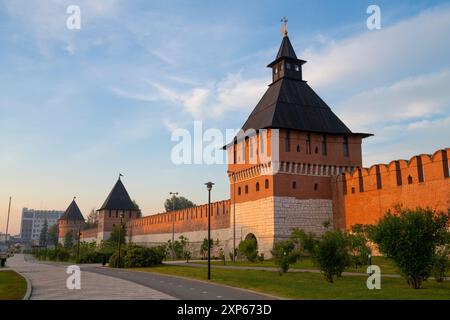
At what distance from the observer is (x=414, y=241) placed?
1462cm

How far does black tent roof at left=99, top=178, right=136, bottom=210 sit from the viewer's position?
233ft

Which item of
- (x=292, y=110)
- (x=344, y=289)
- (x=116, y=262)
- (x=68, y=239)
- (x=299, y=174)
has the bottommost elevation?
(x=344, y=289)

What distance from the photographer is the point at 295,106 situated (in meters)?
37.9

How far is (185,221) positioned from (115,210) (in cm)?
2413

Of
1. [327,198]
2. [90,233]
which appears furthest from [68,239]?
[327,198]

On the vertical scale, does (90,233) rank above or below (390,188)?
below

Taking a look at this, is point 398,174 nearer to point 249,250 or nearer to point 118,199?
point 249,250

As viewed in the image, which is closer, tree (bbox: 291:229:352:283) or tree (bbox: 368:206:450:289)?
tree (bbox: 368:206:450:289)

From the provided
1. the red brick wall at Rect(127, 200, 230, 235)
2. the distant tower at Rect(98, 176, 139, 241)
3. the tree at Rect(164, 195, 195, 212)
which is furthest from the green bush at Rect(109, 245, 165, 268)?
the tree at Rect(164, 195, 195, 212)

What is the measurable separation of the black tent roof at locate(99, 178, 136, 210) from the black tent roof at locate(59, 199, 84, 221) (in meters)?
18.4

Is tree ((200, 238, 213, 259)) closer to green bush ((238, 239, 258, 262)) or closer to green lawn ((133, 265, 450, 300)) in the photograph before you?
green bush ((238, 239, 258, 262))

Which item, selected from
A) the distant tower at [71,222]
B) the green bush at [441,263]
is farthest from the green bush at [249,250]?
the distant tower at [71,222]
